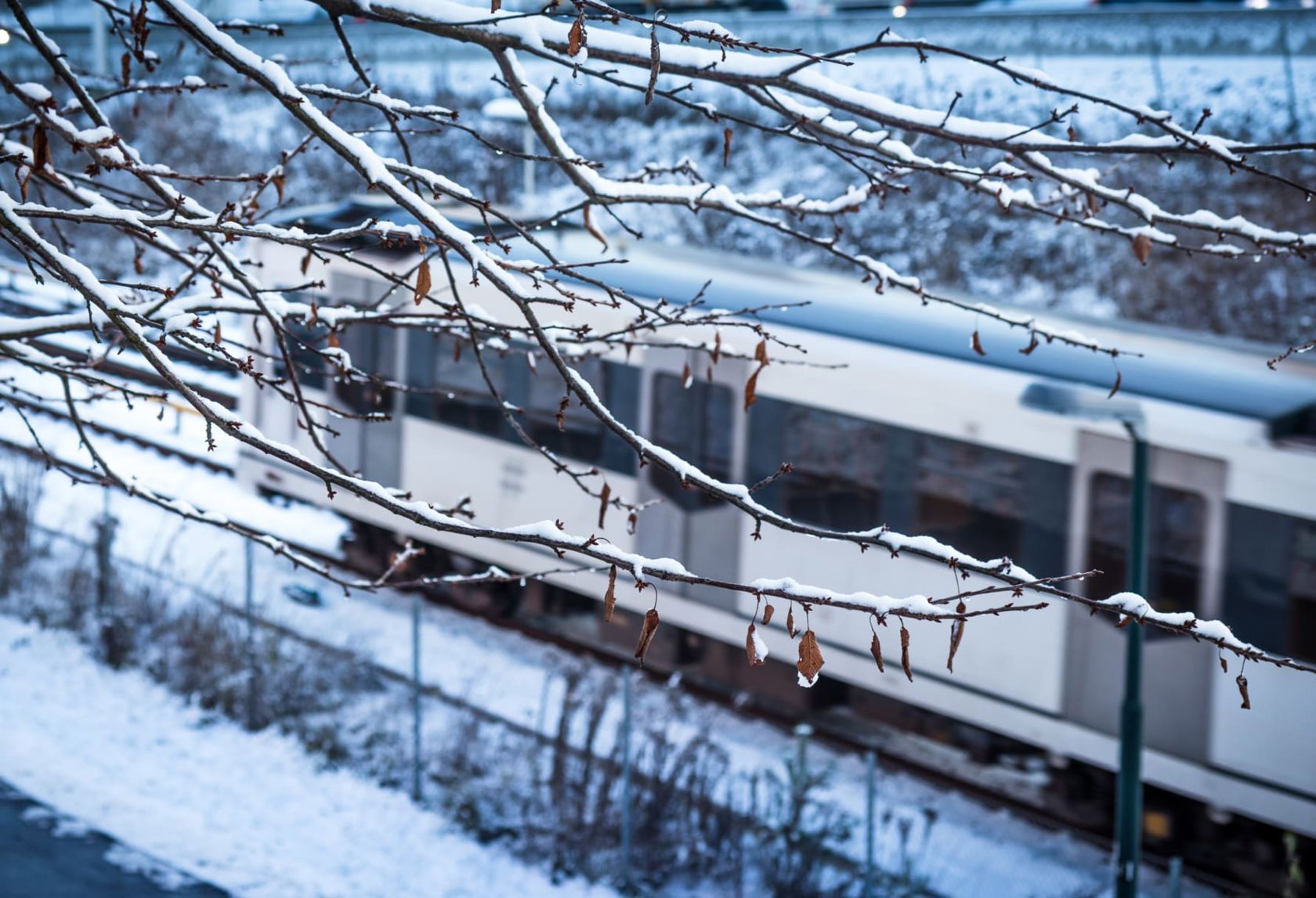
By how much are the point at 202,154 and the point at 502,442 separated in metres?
24.7

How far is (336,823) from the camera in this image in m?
9.39

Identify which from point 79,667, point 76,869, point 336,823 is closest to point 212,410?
point 76,869

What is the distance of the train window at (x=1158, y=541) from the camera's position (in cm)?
925

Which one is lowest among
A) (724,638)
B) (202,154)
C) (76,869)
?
(76,869)

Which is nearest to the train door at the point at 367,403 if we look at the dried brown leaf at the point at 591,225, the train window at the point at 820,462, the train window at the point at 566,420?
the train window at the point at 566,420

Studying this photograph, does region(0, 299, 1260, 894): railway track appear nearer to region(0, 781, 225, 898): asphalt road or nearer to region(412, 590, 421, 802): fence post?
region(412, 590, 421, 802): fence post

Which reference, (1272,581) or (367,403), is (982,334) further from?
(367,403)

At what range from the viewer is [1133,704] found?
8.02m

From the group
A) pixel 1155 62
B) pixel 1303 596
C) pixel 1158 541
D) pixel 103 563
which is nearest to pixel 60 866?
pixel 103 563

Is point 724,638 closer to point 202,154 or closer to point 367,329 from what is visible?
point 367,329

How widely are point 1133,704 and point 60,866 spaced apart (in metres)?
5.86

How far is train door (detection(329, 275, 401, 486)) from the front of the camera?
1400 cm

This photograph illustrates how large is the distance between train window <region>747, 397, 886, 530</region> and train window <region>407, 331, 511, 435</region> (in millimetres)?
2513

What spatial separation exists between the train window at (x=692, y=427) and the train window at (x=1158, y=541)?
294cm
